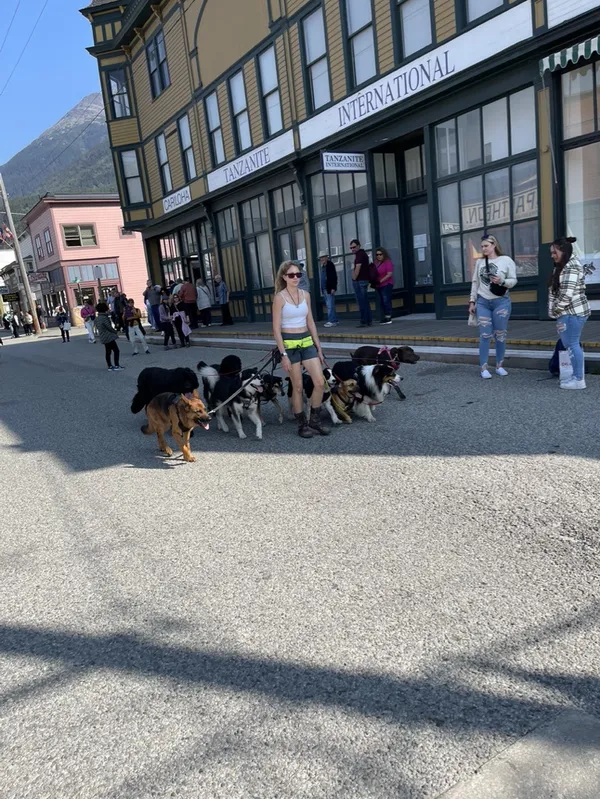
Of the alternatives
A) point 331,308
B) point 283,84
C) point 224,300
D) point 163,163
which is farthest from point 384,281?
point 163,163

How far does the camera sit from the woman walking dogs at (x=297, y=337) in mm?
6512

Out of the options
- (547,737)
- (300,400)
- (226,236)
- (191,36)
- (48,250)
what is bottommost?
(547,737)

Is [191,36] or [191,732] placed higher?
[191,36]

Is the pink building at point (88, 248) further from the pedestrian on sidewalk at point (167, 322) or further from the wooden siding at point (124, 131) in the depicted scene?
the pedestrian on sidewalk at point (167, 322)

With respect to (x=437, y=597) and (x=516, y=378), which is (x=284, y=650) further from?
(x=516, y=378)

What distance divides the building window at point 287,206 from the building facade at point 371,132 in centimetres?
7

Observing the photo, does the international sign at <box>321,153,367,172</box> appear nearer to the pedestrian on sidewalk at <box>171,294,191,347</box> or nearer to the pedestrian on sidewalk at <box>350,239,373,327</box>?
the pedestrian on sidewalk at <box>350,239,373,327</box>

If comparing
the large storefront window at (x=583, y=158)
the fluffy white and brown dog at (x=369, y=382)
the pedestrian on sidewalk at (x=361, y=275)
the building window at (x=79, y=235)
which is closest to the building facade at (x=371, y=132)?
the large storefront window at (x=583, y=158)

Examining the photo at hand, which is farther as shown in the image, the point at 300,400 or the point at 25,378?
the point at 25,378

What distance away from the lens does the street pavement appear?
2.32m

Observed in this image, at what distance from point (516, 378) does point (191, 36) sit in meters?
18.7

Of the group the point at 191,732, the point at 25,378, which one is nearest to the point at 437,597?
the point at 191,732

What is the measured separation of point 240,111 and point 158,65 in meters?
6.91

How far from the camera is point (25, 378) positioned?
15.0 m
